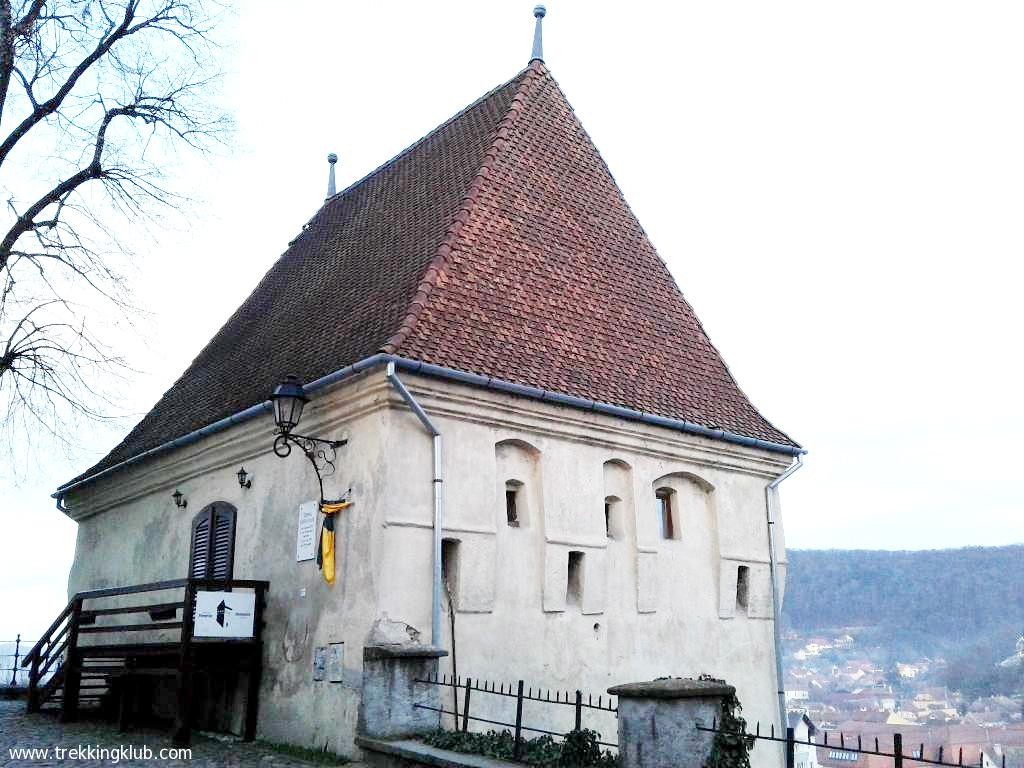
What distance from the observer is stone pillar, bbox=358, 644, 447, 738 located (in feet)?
31.4

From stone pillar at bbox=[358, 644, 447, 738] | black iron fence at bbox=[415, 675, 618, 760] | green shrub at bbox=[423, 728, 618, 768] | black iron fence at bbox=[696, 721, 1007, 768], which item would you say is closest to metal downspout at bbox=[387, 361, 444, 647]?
black iron fence at bbox=[415, 675, 618, 760]

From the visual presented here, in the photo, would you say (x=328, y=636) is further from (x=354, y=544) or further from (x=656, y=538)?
(x=656, y=538)

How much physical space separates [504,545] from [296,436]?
103 inches

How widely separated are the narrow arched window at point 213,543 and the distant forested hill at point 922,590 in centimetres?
1735

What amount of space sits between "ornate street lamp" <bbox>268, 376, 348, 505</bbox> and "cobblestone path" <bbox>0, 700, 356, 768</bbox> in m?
2.70

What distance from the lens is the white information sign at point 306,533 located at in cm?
1136

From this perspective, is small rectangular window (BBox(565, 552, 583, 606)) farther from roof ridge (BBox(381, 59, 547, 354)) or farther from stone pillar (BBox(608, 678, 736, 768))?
stone pillar (BBox(608, 678, 736, 768))

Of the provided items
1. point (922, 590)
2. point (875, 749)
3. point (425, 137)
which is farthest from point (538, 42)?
point (922, 590)

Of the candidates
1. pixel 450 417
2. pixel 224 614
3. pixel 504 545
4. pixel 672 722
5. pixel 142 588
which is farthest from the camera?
pixel 142 588

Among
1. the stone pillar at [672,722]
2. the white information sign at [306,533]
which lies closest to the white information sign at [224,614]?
the white information sign at [306,533]

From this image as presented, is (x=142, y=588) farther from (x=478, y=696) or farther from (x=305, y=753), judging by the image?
(x=478, y=696)

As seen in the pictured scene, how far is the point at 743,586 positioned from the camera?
1402 centimetres

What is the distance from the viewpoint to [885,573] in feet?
97.0

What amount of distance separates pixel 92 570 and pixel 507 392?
942 centimetres
